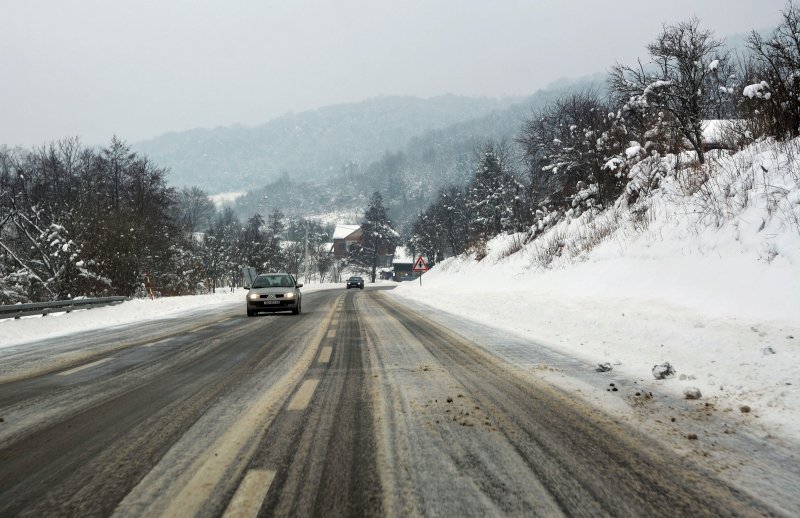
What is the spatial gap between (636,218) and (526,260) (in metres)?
8.66

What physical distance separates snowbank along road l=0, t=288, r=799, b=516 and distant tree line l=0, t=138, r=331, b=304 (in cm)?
2096

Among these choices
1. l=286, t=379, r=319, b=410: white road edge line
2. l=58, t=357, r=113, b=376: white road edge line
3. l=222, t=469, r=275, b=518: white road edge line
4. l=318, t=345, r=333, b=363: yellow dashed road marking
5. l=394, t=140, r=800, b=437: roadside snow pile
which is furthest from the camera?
l=318, t=345, r=333, b=363: yellow dashed road marking

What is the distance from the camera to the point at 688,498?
2355 mm

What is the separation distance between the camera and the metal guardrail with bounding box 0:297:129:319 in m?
13.0

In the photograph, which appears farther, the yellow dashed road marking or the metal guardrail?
the metal guardrail

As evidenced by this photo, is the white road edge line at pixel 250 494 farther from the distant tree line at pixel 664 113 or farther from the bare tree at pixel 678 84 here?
the bare tree at pixel 678 84

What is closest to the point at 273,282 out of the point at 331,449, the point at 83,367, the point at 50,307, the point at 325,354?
the point at 50,307

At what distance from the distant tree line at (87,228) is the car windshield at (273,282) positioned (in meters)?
11.8

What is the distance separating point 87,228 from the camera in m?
23.8

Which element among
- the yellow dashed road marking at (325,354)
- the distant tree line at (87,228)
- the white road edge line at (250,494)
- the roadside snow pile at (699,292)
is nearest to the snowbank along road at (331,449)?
the white road edge line at (250,494)

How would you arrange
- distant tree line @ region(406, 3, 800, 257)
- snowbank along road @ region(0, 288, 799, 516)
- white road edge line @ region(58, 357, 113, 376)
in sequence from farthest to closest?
distant tree line @ region(406, 3, 800, 257) < white road edge line @ region(58, 357, 113, 376) < snowbank along road @ region(0, 288, 799, 516)

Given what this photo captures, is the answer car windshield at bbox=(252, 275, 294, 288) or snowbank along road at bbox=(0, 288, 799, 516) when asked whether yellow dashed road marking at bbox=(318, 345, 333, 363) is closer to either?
snowbank along road at bbox=(0, 288, 799, 516)

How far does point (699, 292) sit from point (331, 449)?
307 inches

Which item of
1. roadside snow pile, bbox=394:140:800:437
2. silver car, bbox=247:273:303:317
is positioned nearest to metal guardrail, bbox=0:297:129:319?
silver car, bbox=247:273:303:317
